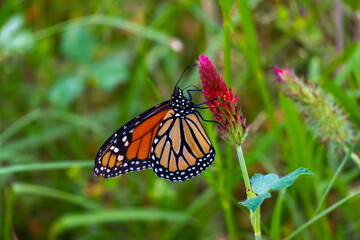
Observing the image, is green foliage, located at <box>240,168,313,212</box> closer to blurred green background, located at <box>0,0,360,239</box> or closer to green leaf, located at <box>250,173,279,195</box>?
green leaf, located at <box>250,173,279,195</box>

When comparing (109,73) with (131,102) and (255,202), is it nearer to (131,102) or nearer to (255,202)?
(131,102)

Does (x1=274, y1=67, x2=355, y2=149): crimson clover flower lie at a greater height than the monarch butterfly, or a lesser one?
lesser

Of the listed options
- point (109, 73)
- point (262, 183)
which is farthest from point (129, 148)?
point (109, 73)

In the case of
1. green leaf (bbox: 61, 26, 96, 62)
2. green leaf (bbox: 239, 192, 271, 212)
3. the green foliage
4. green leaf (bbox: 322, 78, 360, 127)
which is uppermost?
green leaf (bbox: 61, 26, 96, 62)

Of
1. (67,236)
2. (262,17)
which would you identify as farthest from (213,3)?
(67,236)

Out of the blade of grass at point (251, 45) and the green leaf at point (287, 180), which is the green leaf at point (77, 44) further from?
the green leaf at point (287, 180)

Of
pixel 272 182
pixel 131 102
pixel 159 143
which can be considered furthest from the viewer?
pixel 131 102

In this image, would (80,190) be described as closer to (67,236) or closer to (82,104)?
(67,236)

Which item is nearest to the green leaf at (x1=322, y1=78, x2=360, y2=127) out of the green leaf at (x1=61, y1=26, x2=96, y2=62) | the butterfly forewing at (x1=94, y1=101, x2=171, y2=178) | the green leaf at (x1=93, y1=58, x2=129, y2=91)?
the butterfly forewing at (x1=94, y1=101, x2=171, y2=178)
